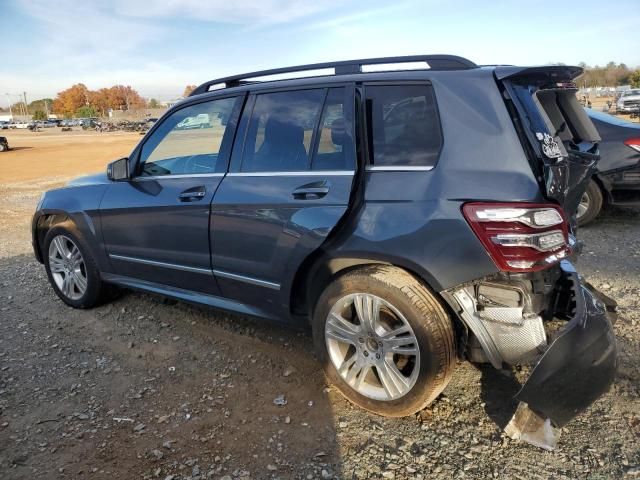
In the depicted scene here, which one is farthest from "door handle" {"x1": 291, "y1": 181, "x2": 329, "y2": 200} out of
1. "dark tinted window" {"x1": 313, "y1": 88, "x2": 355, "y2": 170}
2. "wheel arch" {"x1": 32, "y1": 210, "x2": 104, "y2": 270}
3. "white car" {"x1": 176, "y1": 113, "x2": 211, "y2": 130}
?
→ "wheel arch" {"x1": 32, "y1": 210, "x2": 104, "y2": 270}

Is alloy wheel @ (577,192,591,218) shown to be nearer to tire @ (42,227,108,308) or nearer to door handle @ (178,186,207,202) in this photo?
door handle @ (178,186,207,202)

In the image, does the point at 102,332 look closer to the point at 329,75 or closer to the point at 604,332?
the point at 329,75

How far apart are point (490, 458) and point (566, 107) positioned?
2.13 metres

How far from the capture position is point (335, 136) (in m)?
2.94

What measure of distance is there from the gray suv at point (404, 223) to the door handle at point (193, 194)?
0.03 meters

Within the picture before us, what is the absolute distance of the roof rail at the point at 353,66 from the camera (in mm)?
2779

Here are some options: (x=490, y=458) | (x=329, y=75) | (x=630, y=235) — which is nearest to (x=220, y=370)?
(x=490, y=458)

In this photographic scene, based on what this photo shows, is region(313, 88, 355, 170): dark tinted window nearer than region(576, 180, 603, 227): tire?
Yes

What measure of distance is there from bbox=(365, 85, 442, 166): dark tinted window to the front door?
1027 millimetres

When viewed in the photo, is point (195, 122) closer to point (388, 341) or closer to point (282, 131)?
point (282, 131)

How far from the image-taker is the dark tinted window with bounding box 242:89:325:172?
3.08 meters

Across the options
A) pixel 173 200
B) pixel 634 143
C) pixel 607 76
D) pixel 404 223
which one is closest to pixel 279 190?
pixel 404 223

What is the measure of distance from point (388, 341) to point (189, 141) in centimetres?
222

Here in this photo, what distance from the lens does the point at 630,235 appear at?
244 inches
